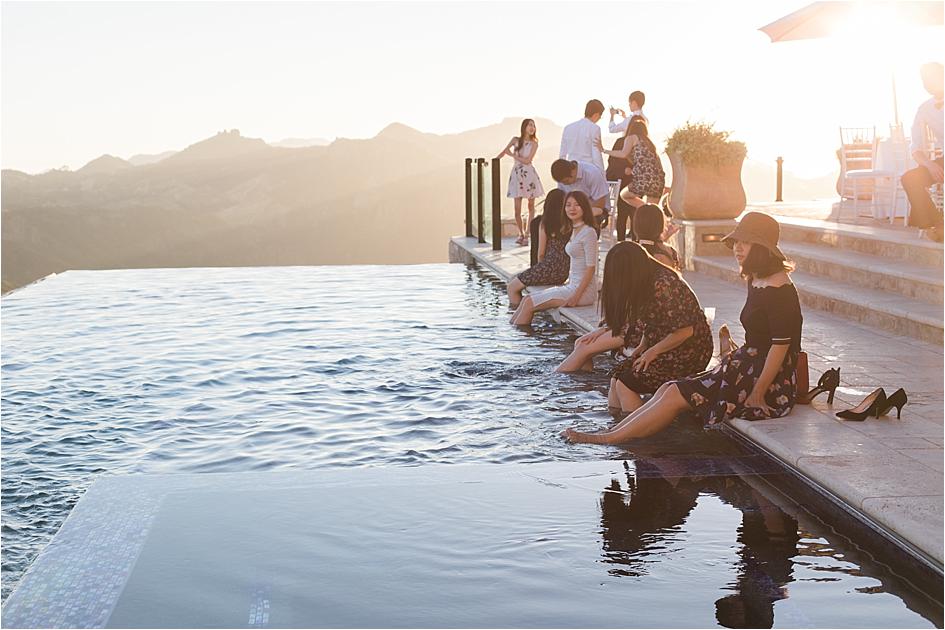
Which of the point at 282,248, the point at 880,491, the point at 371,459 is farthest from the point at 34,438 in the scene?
the point at 282,248

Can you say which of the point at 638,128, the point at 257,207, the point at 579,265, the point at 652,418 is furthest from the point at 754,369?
the point at 257,207

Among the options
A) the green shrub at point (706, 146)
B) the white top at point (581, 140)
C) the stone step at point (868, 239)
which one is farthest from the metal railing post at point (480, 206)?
the stone step at point (868, 239)

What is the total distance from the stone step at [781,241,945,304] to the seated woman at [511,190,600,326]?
2.27m

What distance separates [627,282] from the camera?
6527 millimetres

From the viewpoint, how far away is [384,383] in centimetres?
810

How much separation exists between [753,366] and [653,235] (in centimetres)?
167

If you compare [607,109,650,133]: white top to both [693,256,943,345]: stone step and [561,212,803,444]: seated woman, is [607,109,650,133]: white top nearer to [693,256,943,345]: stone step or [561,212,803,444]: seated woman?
[693,256,943,345]: stone step

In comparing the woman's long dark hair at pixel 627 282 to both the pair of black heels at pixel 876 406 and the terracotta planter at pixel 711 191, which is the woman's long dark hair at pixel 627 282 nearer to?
the pair of black heels at pixel 876 406

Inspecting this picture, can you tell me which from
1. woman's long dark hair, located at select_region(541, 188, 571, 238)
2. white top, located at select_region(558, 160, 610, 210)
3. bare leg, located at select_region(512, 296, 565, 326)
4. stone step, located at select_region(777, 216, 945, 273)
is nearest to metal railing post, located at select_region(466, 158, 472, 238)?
stone step, located at select_region(777, 216, 945, 273)

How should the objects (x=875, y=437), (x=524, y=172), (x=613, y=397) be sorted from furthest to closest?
(x=524, y=172) → (x=613, y=397) → (x=875, y=437)

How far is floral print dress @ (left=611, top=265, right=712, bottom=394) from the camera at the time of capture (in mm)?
6656

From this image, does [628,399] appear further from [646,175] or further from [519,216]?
[519,216]

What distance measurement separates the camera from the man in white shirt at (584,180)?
11.0m

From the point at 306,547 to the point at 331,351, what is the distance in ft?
16.9
